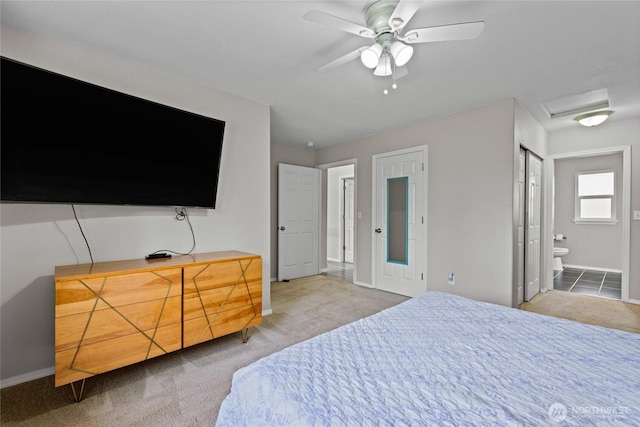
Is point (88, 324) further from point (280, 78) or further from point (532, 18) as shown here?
point (532, 18)

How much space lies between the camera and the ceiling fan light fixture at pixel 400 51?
5.82 ft

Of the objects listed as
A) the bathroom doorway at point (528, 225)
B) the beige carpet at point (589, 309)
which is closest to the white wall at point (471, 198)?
the bathroom doorway at point (528, 225)

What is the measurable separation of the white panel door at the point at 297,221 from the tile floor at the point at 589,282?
4033 millimetres

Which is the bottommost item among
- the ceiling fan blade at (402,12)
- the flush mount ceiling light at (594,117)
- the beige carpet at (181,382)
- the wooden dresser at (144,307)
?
the beige carpet at (181,382)

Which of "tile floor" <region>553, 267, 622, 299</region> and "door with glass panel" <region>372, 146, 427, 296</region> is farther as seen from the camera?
"tile floor" <region>553, 267, 622, 299</region>

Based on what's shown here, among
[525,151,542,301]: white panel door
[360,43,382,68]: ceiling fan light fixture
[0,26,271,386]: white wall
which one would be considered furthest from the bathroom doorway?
[0,26,271,386]: white wall

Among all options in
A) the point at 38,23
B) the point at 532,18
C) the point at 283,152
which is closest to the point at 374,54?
the point at 532,18

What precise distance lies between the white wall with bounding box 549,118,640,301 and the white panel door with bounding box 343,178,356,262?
3.95m

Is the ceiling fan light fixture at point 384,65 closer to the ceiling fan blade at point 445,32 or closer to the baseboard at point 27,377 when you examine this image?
the ceiling fan blade at point 445,32

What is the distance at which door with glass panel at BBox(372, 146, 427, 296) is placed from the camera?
386cm

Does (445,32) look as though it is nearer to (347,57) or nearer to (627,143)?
(347,57)

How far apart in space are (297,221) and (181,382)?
10.9 ft
